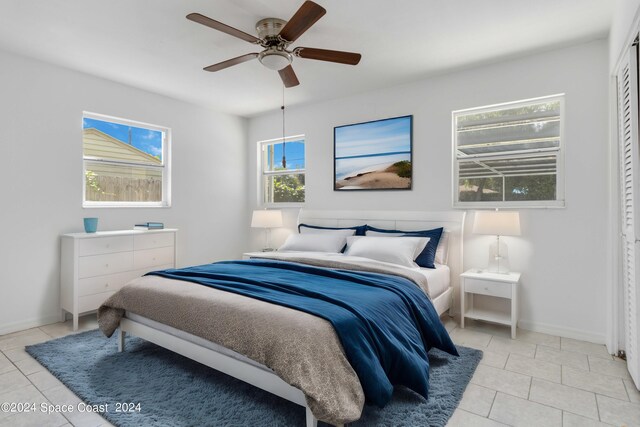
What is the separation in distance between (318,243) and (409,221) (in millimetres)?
1024

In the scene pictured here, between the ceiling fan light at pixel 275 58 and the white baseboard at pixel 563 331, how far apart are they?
10.1 ft

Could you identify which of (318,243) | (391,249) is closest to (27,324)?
(318,243)

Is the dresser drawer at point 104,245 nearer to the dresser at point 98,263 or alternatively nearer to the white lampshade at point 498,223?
the dresser at point 98,263

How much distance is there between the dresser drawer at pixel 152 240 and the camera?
3867 millimetres

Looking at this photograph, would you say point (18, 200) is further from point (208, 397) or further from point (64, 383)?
point (208, 397)

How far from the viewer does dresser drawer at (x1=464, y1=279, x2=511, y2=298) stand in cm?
310

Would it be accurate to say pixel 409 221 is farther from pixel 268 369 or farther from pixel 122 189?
pixel 122 189

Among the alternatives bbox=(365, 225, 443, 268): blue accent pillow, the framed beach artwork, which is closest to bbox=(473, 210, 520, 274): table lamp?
bbox=(365, 225, 443, 268): blue accent pillow

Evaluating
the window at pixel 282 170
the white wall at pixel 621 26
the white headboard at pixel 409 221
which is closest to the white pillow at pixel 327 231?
the white headboard at pixel 409 221

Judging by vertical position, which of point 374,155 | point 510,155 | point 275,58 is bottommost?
point 510,155

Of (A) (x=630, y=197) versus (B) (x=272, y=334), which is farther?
(A) (x=630, y=197)

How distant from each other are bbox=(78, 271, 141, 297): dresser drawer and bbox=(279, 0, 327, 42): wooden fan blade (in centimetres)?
287

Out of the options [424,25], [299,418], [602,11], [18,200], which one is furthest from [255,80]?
[299,418]

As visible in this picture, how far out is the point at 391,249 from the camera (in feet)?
11.0
